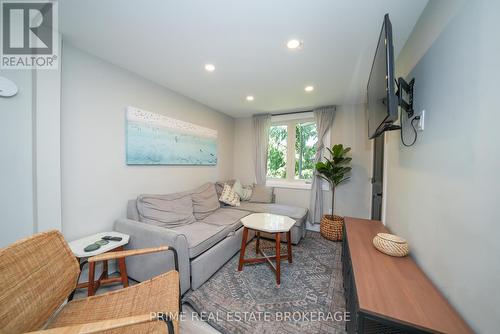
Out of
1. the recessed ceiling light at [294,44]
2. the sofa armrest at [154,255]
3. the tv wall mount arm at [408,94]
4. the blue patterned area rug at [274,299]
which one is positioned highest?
the recessed ceiling light at [294,44]

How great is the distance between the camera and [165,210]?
2.12 meters

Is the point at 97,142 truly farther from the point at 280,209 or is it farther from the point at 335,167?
the point at 335,167

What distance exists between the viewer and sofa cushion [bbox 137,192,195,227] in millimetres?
1985

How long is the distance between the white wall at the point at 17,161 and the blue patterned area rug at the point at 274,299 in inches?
55.8

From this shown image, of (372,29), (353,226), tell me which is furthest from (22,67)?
(353,226)

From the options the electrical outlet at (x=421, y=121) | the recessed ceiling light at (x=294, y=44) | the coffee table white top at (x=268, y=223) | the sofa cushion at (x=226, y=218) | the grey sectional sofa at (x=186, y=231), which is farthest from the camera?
the sofa cushion at (x=226, y=218)

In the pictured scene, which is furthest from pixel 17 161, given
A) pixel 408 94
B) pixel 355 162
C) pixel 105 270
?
pixel 355 162

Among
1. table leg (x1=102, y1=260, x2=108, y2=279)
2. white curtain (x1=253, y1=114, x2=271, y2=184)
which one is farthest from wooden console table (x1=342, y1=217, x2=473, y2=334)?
white curtain (x1=253, y1=114, x2=271, y2=184)

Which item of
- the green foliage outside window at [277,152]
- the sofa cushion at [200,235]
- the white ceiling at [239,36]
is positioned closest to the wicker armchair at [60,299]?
the sofa cushion at [200,235]

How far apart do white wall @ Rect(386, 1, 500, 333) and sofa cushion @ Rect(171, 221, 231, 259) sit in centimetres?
172

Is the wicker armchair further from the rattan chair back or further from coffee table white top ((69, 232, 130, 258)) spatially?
coffee table white top ((69, 232, 130, 258))

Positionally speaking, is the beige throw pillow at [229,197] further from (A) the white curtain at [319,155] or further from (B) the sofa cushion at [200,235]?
(A) the white curtain at [319,155]

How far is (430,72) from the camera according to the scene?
1049 millimetres

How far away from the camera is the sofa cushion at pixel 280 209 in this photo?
2693 mm
